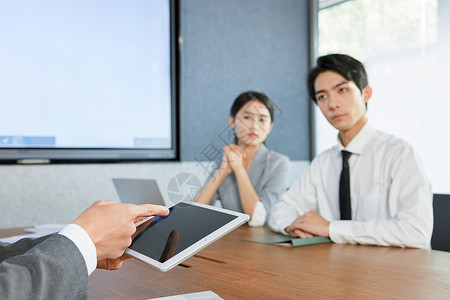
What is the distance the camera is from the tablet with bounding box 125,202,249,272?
2.64 ft

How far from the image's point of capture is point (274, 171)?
2.48 metres

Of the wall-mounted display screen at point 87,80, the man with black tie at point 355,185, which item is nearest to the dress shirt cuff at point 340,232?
the man with black tie at point 355,185

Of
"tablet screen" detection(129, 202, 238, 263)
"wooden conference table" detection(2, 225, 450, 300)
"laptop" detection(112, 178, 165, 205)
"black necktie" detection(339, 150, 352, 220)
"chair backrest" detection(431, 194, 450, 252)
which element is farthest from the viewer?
"black necktie" detection(339, 150, 352, 220)

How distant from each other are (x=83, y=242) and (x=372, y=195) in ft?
4.66

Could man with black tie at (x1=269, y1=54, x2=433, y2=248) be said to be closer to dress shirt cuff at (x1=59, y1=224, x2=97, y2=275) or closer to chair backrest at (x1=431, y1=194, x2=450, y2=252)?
chair backrest at (x1=431, y1=194, x2=450, y2=252)

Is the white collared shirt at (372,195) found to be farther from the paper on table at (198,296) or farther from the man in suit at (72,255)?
the man in suit at (72,255)

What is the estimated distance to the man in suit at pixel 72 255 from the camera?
2.07 feet

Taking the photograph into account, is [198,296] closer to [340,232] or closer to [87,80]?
[340,232]

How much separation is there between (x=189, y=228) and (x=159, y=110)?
2.30 meters

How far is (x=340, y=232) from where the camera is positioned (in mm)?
1533

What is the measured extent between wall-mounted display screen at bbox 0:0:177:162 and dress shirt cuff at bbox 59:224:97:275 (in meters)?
2.05

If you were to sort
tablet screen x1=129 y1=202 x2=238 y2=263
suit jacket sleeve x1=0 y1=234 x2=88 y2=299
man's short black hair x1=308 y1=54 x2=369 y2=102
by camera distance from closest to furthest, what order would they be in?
suit jacket sleeve x1=0 y1=234 x2=88 y2=299 → tablet screen x1=129 y1=202 x2=238 y2=263 → man's short black hair x1=308 y1=54 x2=369 y2=102

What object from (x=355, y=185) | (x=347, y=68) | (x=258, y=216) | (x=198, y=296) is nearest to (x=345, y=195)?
(x=355, y=185)

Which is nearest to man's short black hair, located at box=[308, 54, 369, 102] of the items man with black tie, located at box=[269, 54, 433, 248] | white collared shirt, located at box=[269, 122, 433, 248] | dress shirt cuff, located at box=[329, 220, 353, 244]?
man with black tie, located at box=[269, 54, 433, 248]
